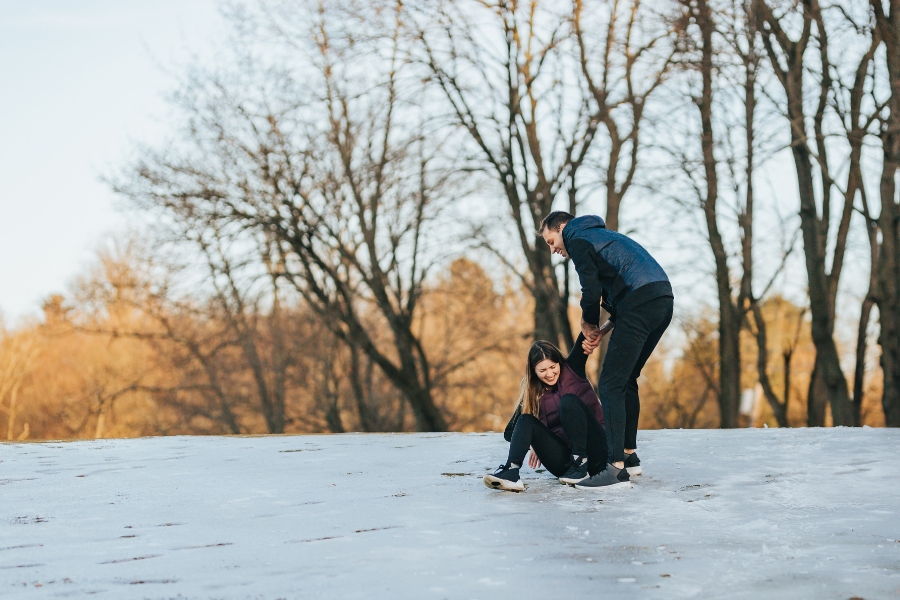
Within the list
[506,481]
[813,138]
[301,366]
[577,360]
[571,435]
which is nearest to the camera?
[506,481]

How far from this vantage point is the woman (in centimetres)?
505

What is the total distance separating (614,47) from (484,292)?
6.93 m

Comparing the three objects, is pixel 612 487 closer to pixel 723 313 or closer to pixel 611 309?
pixel 611 309

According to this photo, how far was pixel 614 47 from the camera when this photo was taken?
51.9 feet

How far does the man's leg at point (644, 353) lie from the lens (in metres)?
5.07

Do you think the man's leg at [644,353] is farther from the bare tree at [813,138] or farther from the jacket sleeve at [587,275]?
the bare tree at [813,138]

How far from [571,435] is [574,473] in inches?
10.2

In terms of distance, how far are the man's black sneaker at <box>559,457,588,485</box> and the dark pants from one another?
222 millimetres

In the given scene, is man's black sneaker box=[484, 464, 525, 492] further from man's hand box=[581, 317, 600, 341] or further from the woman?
man's hand box=[581, 317, 600, 341]

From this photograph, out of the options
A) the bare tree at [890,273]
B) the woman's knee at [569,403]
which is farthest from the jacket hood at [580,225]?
the bare tree at [890,273]

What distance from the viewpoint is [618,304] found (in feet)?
16.8

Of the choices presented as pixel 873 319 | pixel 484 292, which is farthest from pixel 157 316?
pixel 873 319

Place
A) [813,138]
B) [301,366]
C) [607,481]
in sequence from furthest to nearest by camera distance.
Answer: [301,366] → [813,138] → [607,481]

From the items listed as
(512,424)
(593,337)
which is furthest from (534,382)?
(593,337)
